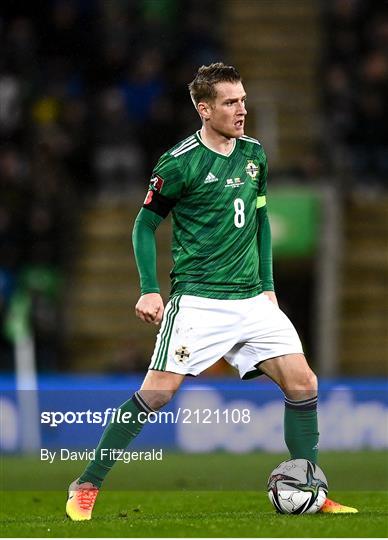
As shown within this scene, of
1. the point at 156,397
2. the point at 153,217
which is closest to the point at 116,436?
the point at 156,397

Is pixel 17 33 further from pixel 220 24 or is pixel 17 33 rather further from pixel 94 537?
pixel 94 537

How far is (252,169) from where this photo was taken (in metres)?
7.57

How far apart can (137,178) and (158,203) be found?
373 inches

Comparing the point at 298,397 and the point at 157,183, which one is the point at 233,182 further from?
the point at 298,397

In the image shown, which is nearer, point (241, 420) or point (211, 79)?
point (211, 79)

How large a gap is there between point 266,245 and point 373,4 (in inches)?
421

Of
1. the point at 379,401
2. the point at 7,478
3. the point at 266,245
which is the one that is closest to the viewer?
the point at 266,245

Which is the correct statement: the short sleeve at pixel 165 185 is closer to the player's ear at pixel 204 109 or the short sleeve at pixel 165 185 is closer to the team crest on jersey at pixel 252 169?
the player's ear at pixel 204 109

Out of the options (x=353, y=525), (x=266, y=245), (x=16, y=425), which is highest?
(x=266, y=245)

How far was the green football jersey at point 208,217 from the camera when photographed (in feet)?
24.3

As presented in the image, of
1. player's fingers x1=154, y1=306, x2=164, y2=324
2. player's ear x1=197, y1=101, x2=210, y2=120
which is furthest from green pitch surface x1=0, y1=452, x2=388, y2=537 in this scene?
player's ear x1=197, y1=101, x2=210, y2=120

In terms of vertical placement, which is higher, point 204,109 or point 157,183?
point 204,109

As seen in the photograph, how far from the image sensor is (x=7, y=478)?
10750 millimetres

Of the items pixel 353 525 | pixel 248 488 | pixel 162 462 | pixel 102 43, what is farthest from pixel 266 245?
pixel 102 43
